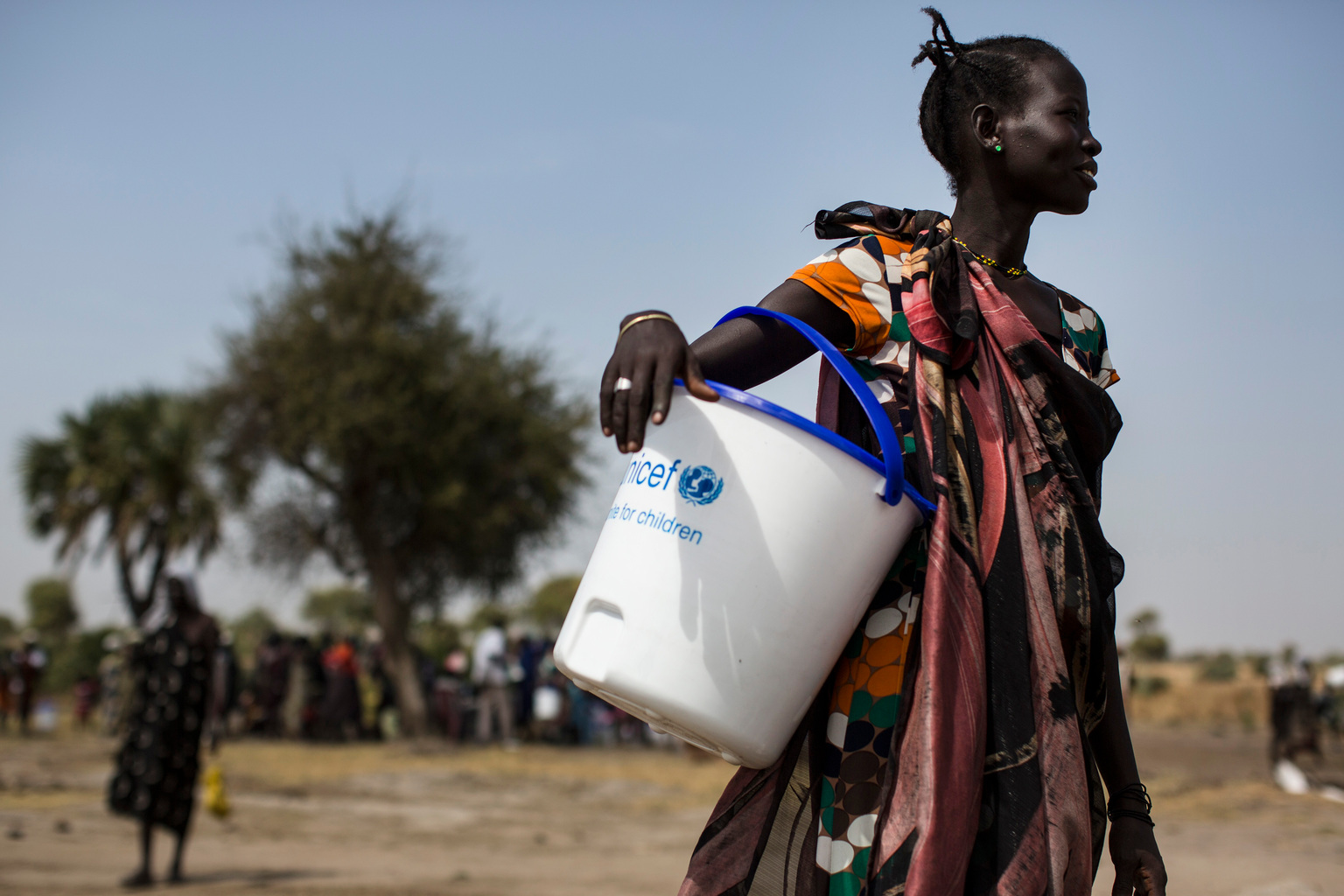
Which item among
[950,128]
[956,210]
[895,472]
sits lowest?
[895,472]

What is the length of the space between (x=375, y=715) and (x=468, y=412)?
568 centimetres

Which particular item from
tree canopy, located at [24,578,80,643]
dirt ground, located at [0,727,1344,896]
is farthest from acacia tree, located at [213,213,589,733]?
tree canopy, located at [24,578,80,643]

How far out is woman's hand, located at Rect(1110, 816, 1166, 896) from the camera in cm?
173

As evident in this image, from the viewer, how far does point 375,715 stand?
66.1 ft

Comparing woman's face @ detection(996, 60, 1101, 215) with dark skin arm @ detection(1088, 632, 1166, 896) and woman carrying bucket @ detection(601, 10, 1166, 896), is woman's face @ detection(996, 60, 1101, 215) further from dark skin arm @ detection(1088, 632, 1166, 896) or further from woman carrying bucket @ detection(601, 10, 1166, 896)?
dark skin arm @ detection(1088, 632, 1166, 896)

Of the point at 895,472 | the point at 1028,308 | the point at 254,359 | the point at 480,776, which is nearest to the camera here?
the point at 895,472

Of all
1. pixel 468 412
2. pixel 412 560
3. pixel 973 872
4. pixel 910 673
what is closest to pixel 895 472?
pixel 910 673

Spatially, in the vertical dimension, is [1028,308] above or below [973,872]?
above

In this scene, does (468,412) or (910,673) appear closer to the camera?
(910,673)

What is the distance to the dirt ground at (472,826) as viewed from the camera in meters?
6.90

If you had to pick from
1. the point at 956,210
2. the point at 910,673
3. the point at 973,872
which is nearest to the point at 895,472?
the point at 910,673

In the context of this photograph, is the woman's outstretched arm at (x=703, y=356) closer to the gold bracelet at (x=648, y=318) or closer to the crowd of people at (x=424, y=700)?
the gold bracelet at (x=648, y=318)

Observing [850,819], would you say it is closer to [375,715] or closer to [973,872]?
[973,872]

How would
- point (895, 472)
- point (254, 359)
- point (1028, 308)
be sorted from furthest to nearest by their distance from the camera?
point (254, 359)
point (1028, 308)
point (895, 472)
